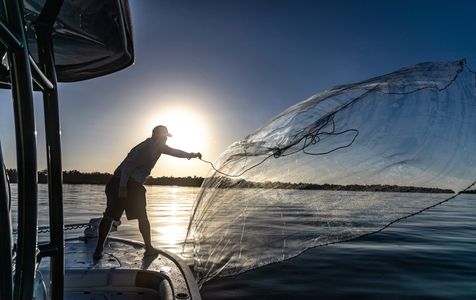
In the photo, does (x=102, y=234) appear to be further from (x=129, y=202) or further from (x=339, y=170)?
(x=339, y=170)

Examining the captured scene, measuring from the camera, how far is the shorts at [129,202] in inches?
280

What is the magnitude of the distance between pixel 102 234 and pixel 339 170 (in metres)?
3.92

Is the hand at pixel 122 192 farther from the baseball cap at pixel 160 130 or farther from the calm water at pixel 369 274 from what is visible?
the calm water at pixel 369 274

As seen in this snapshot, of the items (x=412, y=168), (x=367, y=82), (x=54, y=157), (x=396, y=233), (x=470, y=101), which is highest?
(x=367, y=82)

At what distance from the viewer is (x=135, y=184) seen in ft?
23.6

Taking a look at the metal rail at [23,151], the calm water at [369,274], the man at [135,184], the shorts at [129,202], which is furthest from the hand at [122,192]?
the metal rail at [23,151]

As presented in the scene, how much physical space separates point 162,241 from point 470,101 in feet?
36.2

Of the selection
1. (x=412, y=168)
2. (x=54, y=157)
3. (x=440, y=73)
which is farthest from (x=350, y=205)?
(x=54, y=157)

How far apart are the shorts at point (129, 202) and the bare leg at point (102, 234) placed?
6.2 inches

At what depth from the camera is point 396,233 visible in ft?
48.4

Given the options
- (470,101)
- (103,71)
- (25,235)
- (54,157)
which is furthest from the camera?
(470,101)

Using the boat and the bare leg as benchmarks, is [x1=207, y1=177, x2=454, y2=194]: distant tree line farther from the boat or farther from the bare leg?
the boat

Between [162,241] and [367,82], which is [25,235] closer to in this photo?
[367,82]

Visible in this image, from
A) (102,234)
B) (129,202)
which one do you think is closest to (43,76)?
(102,234)
